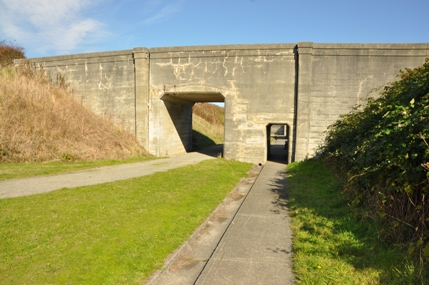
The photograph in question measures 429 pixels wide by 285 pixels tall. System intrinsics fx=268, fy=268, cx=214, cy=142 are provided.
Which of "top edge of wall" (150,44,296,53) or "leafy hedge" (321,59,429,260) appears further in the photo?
"top edge of wall" (150,44,296,53)

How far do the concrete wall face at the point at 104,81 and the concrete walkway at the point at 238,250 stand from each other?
11034 millimetres

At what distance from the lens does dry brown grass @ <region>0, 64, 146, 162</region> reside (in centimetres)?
1207

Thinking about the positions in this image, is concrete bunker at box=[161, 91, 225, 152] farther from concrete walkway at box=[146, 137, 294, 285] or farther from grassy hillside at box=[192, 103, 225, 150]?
concrete walkway at box=[146, 137, 294, 285]

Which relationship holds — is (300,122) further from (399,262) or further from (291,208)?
(399,262)

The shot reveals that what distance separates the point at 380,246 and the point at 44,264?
195 inches

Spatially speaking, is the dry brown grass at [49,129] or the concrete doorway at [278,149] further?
the concrete doorway at [278,149]

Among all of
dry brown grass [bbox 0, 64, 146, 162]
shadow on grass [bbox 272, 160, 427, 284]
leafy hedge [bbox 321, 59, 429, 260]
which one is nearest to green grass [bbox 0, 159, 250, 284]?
shadow on grass [bbox 272, 160, 427, 284]

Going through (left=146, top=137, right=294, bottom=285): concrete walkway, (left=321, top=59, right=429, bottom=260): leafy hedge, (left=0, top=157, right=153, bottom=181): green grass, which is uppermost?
(left=321, top=59, right=429, bottom=260): leafy hedge

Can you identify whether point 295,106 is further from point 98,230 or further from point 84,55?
point 84,55

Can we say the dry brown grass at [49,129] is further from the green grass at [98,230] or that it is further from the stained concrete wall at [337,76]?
the stained concrete wall at [337,76]

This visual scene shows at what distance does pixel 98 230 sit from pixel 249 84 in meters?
11.4

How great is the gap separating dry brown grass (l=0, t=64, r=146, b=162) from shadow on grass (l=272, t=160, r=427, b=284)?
10367 mm

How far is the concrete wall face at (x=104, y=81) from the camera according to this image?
16.0 m

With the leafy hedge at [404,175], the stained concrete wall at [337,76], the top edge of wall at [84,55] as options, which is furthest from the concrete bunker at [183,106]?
the leafy hedge at [404,175]
